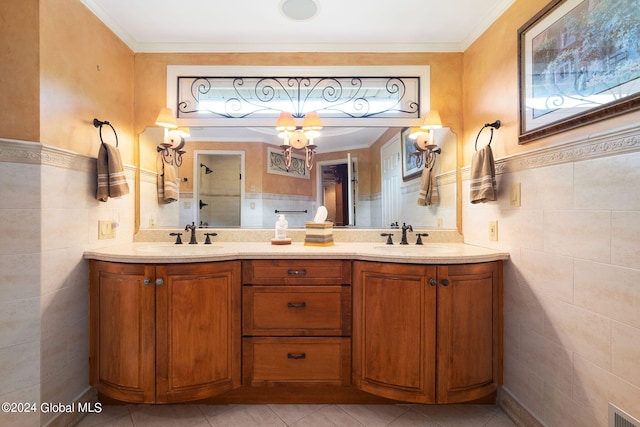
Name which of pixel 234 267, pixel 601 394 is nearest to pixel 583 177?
pixel 601 394

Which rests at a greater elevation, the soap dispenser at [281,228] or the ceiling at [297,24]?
the ceiling at [297,24]

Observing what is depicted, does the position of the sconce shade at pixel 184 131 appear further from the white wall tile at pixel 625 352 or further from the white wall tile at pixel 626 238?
the white wall tile at pixel 625 352

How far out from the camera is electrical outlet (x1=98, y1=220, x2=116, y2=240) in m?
1.73

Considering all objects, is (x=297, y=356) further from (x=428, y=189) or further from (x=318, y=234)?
(x=428, y=189)

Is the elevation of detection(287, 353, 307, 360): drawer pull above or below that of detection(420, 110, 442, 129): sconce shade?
below

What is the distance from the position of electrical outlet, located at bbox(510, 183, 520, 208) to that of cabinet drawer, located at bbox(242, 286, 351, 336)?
1.06 m

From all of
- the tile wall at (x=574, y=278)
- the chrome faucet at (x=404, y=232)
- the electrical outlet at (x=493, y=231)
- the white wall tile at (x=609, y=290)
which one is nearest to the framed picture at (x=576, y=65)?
the tile wall at (x=574, y=278)

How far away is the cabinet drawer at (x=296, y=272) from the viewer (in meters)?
1.59

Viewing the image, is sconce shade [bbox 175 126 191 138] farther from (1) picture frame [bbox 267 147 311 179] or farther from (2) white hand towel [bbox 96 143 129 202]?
(1) picture frame [bbox 267 147 311 179]

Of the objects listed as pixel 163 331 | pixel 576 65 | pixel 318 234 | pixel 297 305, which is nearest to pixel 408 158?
pixel 318 234

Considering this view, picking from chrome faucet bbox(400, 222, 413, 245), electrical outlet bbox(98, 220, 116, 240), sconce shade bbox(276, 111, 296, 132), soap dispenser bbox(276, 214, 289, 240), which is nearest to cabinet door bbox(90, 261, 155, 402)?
electrical outlet bbox(98, 220, 116, 240)

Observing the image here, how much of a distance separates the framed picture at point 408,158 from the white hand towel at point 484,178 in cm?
45

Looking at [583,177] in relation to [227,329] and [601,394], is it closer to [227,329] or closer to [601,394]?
[601,394]

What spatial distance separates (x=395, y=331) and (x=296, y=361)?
0.59 metres
